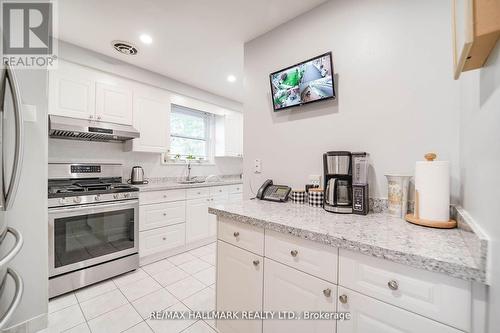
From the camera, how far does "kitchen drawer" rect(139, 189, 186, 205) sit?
7.95ft

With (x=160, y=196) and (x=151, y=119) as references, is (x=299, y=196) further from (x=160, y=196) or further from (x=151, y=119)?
(x=151, y=119)

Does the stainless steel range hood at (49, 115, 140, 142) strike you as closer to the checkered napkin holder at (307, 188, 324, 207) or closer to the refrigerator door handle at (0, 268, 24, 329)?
the refrigerator door handle at (0, 268, 24, 329)

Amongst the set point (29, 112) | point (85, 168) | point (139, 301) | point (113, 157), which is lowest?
point (139, 301)

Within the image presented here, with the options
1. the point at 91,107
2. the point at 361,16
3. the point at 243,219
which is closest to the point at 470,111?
the point at 361,16

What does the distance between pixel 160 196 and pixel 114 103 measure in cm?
129

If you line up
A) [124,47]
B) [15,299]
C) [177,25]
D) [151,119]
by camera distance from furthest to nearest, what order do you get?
1. [151,119]
2. [124,47]
3. [177,25]
4. [15,299]

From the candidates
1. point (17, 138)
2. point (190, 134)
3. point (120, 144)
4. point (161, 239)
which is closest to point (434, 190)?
point (17, 138)

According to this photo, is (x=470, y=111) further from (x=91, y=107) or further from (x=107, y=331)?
(x=91, y=107)

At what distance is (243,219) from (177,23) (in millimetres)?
1904

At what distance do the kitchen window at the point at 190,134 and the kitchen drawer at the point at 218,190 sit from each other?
0.77m

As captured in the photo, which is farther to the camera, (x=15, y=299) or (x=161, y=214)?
(x=161, y=214)

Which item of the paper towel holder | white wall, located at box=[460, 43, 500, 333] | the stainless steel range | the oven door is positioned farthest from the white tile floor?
white wall, located at box=[460, 43, 500, 333]

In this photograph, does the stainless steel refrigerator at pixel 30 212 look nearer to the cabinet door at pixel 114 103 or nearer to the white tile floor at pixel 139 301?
the white tile floor at pixel 139 301

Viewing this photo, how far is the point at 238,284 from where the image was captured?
4.19 feet
